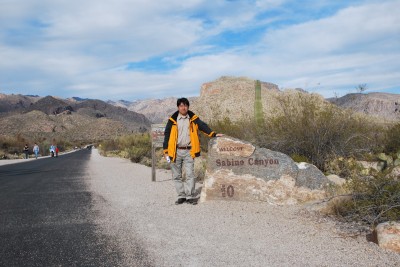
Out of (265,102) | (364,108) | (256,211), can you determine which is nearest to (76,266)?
(256,211)

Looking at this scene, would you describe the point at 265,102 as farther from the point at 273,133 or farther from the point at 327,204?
the point at 327,204

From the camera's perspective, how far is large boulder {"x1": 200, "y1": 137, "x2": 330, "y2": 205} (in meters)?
8.52

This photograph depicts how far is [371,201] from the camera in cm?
651

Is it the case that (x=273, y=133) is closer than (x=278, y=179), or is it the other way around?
(x=278, y=179)

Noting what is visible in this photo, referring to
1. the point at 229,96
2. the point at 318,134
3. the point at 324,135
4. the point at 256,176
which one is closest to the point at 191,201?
the point at 256,176

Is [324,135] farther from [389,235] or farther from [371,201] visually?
[389,235]

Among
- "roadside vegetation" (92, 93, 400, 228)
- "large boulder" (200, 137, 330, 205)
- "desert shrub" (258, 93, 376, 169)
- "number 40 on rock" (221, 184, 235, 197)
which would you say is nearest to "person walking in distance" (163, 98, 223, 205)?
"large boulder" (200, 137, 330, 205)

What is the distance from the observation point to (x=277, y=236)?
615 cm

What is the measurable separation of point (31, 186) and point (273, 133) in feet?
27.2

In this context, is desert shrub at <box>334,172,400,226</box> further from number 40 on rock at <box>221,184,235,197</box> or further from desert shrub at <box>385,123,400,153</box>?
desert shrub at <box>385,123,400,153</box>

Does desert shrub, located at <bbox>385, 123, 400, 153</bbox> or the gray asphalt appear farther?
desert shrub, located at <bbox>385, 123, 400, 153</bbox>

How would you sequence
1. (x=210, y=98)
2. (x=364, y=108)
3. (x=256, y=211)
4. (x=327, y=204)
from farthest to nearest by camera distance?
(x=210, y=98) → (x=364, y=108) → (x=256, y=211) → (x=327, y=204)

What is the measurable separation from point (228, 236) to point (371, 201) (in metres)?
2.38

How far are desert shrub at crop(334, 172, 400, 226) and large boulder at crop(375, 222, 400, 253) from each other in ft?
1.29
